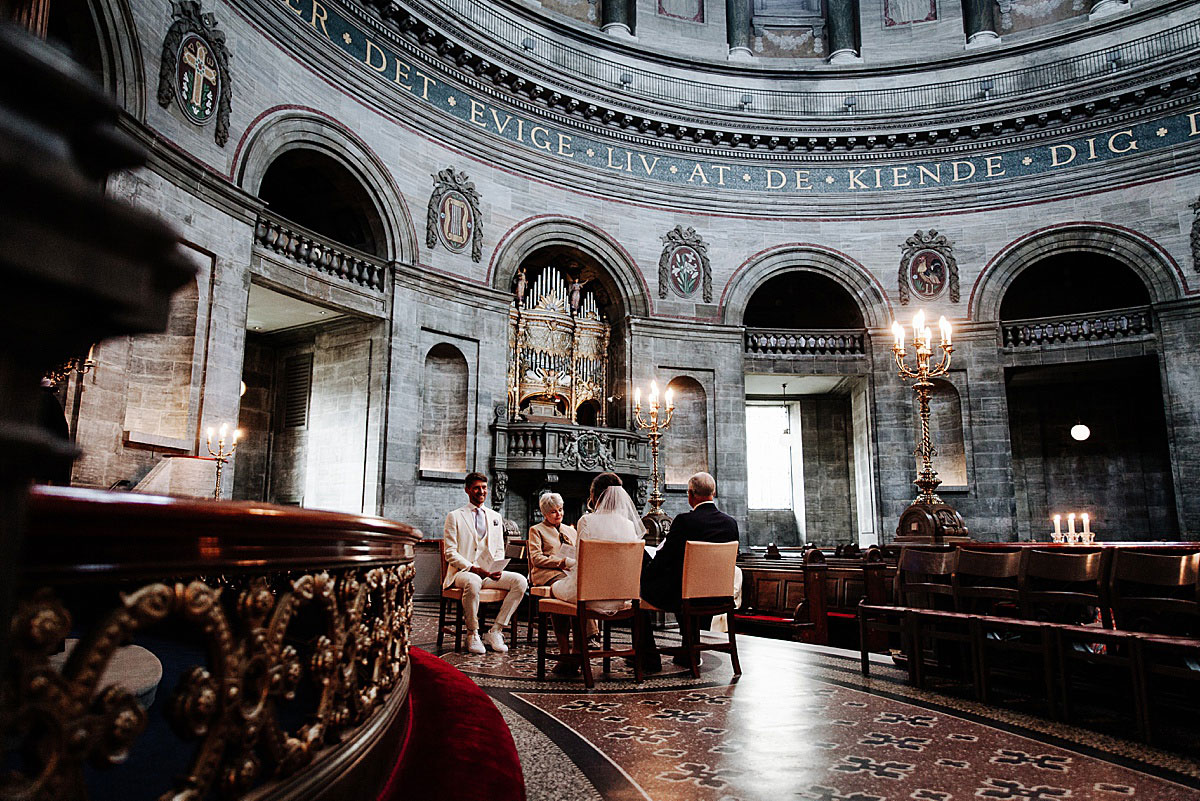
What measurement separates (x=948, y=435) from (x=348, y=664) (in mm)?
17894

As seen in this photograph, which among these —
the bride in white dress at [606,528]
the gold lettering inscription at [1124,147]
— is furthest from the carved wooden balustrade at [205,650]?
the gold lettering inscription at [1124,147]

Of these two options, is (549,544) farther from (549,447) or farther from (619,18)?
(619,18)

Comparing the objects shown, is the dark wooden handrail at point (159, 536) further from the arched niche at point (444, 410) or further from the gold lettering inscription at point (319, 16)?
the gold lettering inscription at point (319, 16)

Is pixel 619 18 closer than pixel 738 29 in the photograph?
Yes

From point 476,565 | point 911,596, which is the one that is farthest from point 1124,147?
point 476,565

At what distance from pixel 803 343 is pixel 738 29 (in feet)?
26.3

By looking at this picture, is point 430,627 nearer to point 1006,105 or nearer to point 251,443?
point 251,443

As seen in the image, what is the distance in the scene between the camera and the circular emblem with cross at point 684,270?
17641 mm

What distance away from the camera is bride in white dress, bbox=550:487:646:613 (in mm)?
5711

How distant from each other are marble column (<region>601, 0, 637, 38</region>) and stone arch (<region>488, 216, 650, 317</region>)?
4.96m

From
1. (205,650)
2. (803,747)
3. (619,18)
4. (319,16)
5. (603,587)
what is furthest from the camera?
(619,18)

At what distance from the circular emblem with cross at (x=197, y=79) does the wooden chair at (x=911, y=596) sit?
10.3m

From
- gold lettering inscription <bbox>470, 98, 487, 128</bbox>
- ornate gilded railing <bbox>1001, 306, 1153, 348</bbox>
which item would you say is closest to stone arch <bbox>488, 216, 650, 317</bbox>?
gold lettering inscription <bbox>470, 98, 487, 128</bbox>

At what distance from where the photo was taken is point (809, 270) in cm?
1827
